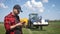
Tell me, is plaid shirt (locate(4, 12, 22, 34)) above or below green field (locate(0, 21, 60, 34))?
above

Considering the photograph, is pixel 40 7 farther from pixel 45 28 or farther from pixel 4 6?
pixel 4 6

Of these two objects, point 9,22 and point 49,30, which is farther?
point 49,30

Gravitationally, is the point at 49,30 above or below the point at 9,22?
below

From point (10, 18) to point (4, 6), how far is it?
351 mm

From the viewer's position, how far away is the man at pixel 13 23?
7.77ft

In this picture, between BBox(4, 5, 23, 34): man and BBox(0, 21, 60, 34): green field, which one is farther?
BBox(0, 21, 60, 34): green field

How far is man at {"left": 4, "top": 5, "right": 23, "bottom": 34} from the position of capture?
2.37 m

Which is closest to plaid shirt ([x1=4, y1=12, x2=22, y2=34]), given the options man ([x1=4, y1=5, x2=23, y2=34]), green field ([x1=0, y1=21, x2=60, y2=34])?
man ([x1=4, y1=5, x2=23, y2=34])

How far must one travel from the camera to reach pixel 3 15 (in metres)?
2.62

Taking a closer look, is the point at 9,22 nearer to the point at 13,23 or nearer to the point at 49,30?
the point at 13,23

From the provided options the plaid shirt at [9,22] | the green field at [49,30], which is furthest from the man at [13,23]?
the green field at [49,30]

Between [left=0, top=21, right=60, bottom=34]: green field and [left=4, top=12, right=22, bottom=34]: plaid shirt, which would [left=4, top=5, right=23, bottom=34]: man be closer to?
[left=4, top=12, right=22, bottom=34]: plaid shirt

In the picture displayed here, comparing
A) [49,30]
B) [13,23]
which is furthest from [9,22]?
[49,30]

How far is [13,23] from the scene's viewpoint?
2414 millimetres
